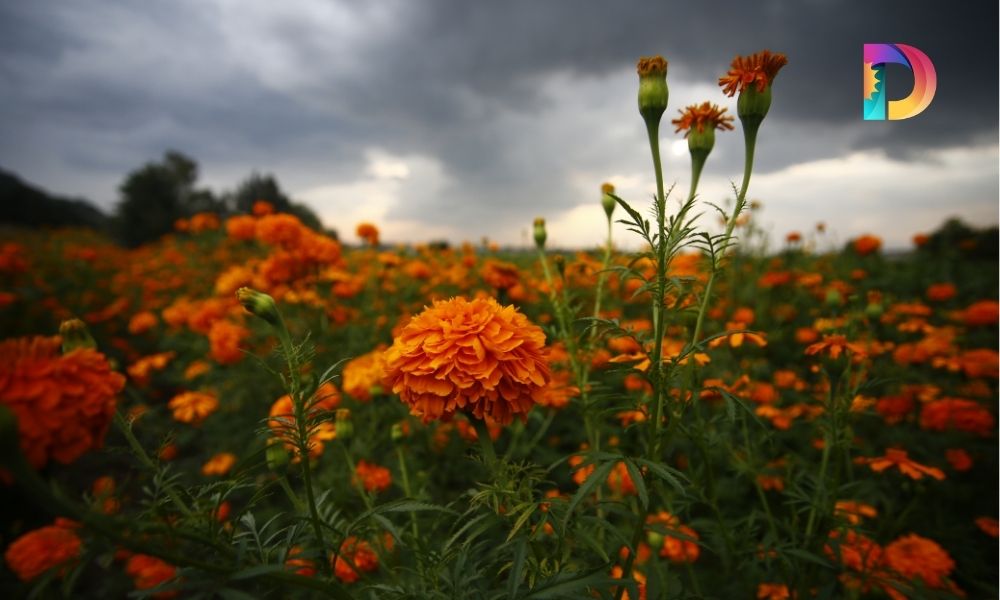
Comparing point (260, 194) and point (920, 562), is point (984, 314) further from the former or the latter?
point (260, 194)

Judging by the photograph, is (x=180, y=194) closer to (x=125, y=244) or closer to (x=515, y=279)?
(x=125, y=244)

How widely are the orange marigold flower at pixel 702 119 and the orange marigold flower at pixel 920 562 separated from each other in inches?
53.4

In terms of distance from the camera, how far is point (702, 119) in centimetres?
107

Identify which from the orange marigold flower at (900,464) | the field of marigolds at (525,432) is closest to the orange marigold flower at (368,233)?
the field of marigolds at (525,432)

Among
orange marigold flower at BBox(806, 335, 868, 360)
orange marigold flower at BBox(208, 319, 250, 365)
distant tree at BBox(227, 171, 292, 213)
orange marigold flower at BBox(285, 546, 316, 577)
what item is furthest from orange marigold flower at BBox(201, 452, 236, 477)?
distant tree at BBox(227, 171, 292, 213)

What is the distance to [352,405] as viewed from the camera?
2189 mm

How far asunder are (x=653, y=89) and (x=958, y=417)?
2.04 metres

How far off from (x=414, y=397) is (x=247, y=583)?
0.38 meters

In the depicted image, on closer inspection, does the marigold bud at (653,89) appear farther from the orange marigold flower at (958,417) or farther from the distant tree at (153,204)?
the distant tree at (153,204)

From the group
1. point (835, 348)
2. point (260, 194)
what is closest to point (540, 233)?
point (835, 348)

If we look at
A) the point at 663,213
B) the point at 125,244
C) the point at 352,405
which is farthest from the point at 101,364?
the point at 125,244

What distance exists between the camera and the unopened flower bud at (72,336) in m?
0.80

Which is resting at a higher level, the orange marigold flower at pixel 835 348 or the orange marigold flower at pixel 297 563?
the orange marigold flower at pixel 835 348

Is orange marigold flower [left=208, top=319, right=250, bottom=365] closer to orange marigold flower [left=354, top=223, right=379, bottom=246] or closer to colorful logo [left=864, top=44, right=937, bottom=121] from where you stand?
orange marigold flower [left=354, top=223, right=379, bottom=246]
